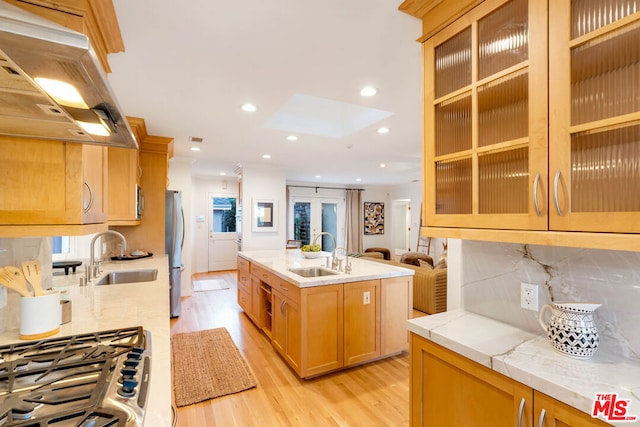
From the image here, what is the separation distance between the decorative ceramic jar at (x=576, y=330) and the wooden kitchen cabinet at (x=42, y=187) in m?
→ 1.83

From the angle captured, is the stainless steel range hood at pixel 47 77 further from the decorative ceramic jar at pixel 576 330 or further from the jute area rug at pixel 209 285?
the jute area rug at pixel 209 285

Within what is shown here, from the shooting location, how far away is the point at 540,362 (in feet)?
3.40

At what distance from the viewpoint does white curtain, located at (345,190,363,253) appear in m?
8.99

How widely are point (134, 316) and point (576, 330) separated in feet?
6.44

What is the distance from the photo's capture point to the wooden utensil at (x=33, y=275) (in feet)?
3.99

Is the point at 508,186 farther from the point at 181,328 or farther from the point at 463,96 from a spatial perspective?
the point at 181,328

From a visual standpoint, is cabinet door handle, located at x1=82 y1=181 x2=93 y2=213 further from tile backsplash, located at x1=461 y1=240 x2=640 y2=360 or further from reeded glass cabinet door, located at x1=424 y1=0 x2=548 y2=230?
tile backsplash, located at x1=461 y1=240 x2=640 y2=360

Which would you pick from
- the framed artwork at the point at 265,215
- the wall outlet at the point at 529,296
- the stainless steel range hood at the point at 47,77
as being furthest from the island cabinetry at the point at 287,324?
the framed artwork at the point at 265,215

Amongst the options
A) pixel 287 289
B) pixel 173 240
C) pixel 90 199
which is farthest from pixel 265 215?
pixel 90 199

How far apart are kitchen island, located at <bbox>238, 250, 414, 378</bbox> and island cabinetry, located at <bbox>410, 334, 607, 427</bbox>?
1.14 metres

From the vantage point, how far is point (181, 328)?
3.71 metres

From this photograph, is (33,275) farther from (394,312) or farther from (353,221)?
(353,221)

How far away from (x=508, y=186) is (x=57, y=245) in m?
4.99

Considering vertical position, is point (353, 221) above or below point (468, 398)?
above
